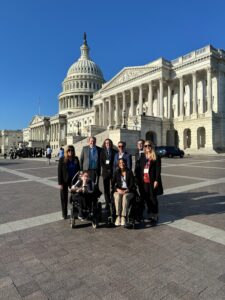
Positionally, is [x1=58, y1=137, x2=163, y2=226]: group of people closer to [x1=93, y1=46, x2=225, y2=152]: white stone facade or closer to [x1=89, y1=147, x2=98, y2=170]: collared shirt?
[x1=89, y1=147, x2=98, y2=170]: collared shirt

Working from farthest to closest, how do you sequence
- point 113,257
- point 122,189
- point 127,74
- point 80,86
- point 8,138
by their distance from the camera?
point 8,138
point 80,86
point 127,74
point 122,189
point 113,257

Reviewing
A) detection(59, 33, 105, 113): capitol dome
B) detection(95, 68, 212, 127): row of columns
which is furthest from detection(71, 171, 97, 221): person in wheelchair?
detection(59, 33, 105, 113): capitol dome

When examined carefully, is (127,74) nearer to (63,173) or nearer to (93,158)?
(93,158)

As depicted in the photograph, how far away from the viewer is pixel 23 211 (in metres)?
7.00

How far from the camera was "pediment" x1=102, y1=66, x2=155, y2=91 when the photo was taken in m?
58.0

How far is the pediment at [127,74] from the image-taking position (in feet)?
190

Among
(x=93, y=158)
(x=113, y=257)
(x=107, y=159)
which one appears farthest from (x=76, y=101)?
(x=113, y=257)

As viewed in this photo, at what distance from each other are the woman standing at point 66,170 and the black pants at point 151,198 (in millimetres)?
1820

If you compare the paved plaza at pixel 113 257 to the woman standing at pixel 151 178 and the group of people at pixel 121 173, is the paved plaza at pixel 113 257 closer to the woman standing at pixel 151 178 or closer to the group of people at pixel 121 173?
the woman standing at pixel 151 178

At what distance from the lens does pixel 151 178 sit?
5.95 metres

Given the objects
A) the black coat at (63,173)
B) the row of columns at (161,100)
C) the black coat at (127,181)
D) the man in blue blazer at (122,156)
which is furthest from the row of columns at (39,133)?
the black coat at (127,181)

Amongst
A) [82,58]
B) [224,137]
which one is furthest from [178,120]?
[82,58]

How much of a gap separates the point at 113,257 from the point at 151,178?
91.5 inches

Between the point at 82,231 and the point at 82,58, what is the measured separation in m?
127
